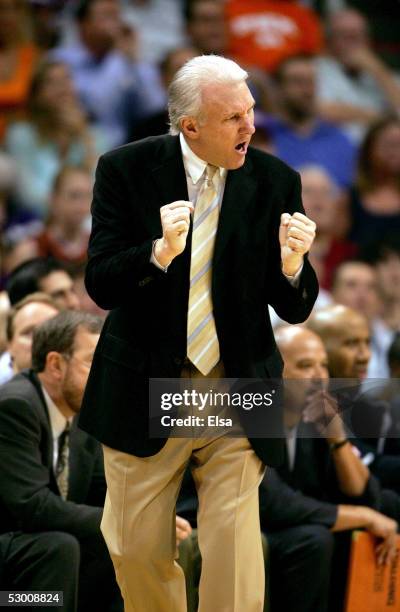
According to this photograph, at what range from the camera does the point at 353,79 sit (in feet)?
27.7

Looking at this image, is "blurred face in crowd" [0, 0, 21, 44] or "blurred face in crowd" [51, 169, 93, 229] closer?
"blurred face in crowd" [51, 169, 93, 229]

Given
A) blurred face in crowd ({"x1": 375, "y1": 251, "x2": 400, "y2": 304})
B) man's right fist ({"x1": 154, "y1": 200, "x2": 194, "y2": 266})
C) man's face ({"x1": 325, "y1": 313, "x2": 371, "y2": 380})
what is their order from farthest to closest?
blurred face in crowd ({"x1": 375, "y1": 251, "x2": 400, "y2": 304}) → man's face ({"x1": 325, "y1": 313, "x2": 371, "y2": 380}) → man's right fist ({"x1": 154, "y1": 200, "x2": 194, "y2": 266})

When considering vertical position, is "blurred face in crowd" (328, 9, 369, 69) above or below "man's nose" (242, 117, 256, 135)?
above

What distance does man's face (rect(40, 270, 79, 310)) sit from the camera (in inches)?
201

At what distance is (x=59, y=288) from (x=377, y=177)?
3.12 m

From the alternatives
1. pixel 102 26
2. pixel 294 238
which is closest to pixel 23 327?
pixel 294 238

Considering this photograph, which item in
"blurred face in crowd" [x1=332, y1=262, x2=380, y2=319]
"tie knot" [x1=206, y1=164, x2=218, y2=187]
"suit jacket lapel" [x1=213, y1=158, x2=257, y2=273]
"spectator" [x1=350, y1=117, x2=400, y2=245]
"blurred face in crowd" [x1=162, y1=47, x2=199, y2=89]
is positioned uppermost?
"blurred face in crowd" [x1=162, y1=47, x2=199, y2=89]

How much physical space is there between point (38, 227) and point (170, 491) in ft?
13.5

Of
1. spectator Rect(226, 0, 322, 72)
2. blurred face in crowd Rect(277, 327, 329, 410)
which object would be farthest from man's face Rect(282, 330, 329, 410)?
spectator Rect(226, 0, 322, 72)

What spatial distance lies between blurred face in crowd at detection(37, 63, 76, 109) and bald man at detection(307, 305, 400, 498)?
9.00ft

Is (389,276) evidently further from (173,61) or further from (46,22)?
(46,22)

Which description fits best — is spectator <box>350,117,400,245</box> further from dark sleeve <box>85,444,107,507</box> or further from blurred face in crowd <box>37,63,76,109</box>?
dark sleeve <box>85,444,107,507</box>

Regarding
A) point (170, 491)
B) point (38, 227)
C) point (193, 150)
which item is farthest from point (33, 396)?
point (38, 227)

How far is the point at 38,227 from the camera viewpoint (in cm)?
683
